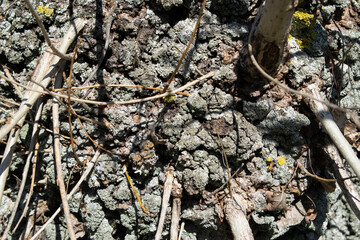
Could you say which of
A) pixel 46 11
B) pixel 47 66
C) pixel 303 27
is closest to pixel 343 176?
pixel 303 27

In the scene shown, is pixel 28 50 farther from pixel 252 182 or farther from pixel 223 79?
pixel 252 182

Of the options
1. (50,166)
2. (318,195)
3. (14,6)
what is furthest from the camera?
(318,195)

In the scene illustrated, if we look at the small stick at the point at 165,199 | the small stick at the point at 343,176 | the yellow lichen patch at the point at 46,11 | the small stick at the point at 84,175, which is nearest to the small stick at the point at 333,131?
the small stick at the point at 343,176

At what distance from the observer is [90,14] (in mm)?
1686

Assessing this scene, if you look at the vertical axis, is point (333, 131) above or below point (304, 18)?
below

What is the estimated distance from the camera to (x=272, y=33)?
4.71 feet

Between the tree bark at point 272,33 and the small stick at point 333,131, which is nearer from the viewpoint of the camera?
the tree bark at point 272,33

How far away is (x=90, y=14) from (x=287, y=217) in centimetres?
185

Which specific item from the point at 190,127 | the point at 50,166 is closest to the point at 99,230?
the point at 50,166

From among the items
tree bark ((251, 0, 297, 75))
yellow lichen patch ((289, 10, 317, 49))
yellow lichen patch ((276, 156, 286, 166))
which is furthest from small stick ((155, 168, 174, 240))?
yellow lichen patch ((289, 10, 317, 49))

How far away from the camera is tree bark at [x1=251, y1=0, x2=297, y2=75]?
4.25ft

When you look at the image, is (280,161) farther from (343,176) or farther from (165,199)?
(165,199)

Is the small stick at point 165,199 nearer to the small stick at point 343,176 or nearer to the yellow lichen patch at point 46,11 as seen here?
the small stick at point 343,176

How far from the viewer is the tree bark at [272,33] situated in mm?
1296
